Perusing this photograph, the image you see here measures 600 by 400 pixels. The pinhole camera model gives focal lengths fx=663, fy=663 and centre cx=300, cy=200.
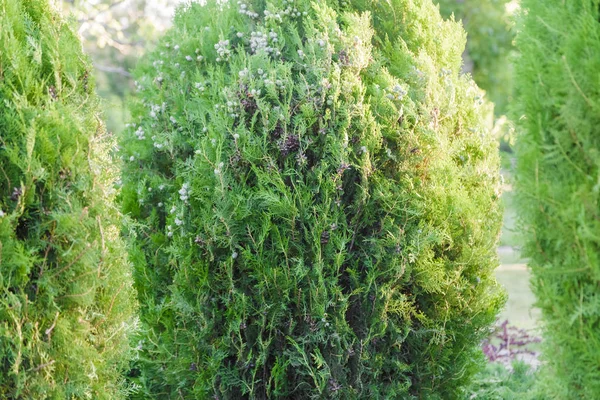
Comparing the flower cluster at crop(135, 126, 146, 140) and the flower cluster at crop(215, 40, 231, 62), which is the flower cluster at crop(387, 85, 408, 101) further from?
the flower cluster at crop(135, 126, 146, 140)

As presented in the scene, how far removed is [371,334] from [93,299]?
5.16ft

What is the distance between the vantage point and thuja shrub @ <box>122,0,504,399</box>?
12.2 ft

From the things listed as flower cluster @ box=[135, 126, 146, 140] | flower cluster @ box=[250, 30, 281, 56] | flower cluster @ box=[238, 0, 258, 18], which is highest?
flower cluster @ box=[238, 0, 258, 18]

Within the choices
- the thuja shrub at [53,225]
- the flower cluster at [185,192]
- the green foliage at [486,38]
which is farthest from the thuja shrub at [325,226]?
the green foliage at [486,38]

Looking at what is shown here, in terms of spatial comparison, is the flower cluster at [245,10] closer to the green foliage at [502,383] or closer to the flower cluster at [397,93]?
the flower cluster at [397,93]

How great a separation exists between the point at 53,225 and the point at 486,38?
1434 cm

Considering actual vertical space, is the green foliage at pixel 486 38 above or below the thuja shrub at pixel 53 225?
above

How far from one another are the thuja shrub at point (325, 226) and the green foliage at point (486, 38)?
11225 mm

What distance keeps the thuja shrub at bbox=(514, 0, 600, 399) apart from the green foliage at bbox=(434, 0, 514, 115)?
12290mm

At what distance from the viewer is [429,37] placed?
426 centimetres

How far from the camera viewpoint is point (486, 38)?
15.6 meters

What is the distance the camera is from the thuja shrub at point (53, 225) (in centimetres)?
281

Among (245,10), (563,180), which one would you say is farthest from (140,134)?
(563,180)

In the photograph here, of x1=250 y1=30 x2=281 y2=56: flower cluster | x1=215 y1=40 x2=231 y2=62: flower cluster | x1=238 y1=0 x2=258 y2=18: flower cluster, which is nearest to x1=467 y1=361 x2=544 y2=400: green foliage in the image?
x1=250 y1=30 x2=281 y2=56: flower cluster
